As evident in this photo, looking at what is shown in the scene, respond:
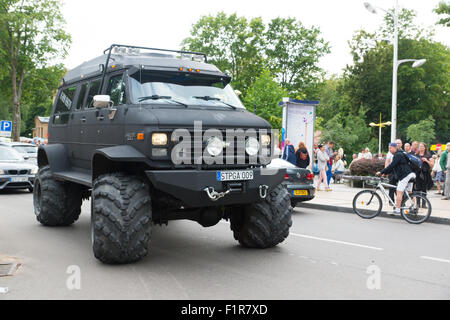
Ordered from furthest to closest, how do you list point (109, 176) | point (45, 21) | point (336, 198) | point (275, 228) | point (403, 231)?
1. point (45, 21)
2. point (336, 198)
3. point (403, 231)
4. point (275, 228)
5. point (109, 176)

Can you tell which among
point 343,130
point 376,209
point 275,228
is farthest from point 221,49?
point 275,228

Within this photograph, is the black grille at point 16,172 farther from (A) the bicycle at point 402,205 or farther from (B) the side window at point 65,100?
(A) the bicycle at point 402,205

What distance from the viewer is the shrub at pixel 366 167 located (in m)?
21.4

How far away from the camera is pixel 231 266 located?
248 inches

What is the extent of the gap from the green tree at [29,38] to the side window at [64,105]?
33524 millimetres

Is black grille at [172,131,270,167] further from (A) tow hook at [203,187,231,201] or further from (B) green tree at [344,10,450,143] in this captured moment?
(B) green tree at [344,10,450,143]

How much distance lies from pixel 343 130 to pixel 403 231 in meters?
34.3

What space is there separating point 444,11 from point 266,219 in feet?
83.5

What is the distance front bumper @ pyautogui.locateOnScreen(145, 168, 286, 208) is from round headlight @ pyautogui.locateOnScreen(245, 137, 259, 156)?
24cm

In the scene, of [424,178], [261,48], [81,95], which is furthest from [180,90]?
[261,48]

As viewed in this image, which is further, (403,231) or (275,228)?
(403,231)

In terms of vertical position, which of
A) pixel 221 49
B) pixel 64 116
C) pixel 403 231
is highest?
pixel 221 49
